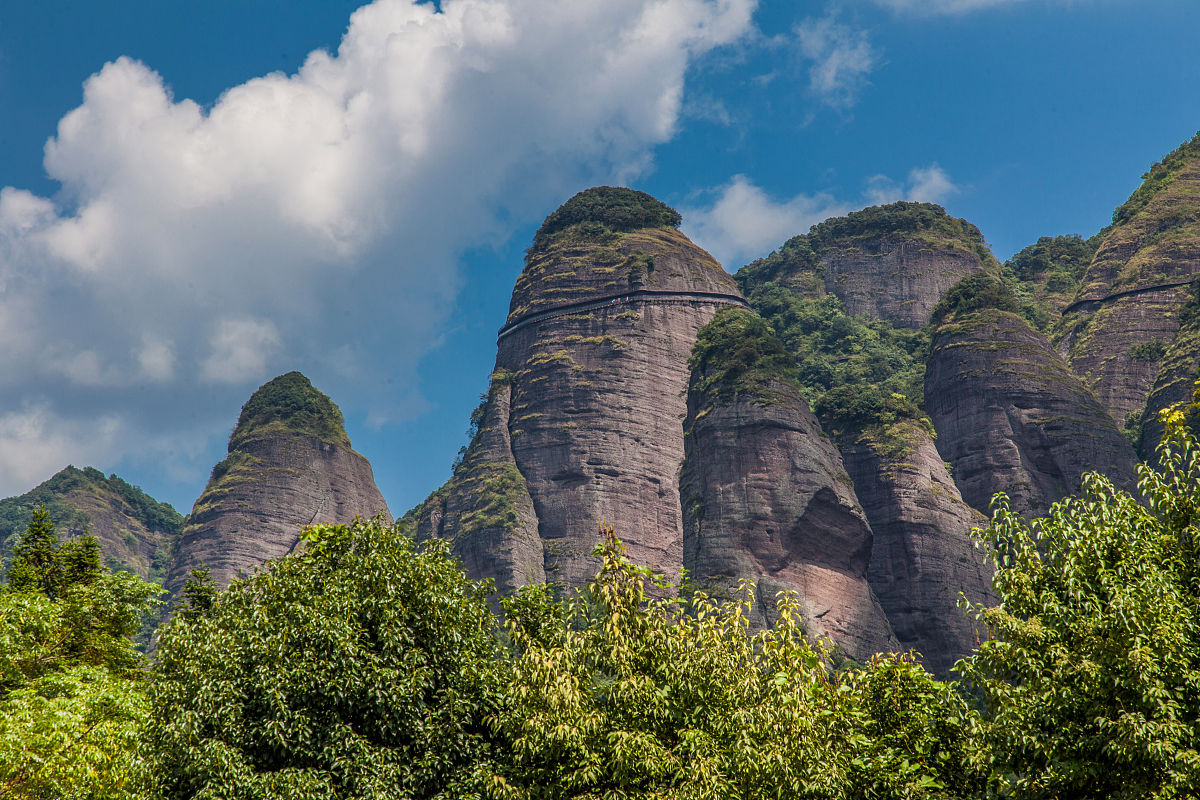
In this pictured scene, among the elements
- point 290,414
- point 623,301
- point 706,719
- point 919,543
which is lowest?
point 706,719

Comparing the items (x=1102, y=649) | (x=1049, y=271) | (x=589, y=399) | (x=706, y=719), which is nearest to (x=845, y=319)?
(x=1049, y=271)

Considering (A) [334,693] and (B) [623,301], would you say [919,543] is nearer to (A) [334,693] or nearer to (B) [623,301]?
(B) [623,301]

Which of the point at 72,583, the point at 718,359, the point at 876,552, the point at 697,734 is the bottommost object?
the point at 697,734

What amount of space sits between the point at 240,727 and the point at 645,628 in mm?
7916

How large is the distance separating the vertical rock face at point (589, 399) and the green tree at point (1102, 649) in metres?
76.4

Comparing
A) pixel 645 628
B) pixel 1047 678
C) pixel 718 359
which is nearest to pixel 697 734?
pixel 645 628

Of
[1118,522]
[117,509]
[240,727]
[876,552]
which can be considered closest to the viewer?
[1118,522]

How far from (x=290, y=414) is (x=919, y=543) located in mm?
65813

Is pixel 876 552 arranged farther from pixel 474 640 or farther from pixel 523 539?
pixel 474 640

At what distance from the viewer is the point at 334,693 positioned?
70.9ft

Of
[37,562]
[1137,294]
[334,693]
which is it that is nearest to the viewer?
[334,693]

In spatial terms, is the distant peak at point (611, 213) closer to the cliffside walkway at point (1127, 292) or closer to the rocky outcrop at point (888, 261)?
the rocky outcrop at point (888, 261)

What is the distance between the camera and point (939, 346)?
10131cm

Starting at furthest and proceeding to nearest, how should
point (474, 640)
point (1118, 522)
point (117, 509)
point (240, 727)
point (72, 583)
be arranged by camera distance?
point (117, 509), point (72, 583), point (474, 640), point (240, 727), point (1118, 522)
